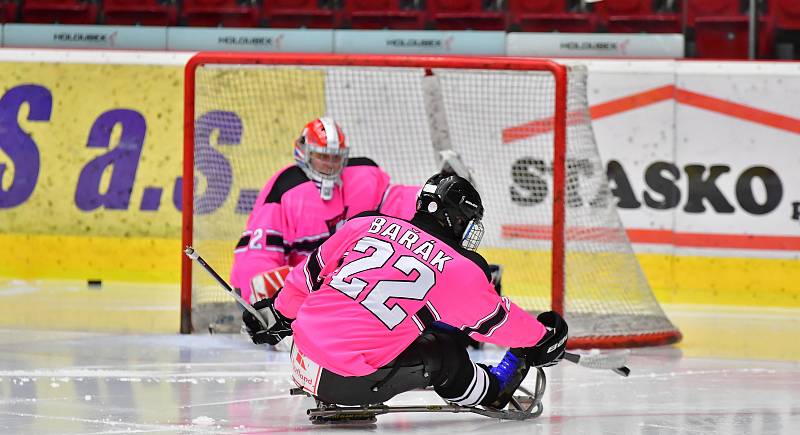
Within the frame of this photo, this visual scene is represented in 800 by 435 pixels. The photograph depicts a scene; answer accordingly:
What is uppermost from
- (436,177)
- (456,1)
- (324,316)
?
(456,1)

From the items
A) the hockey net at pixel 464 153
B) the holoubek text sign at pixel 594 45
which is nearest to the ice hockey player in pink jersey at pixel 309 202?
the hockey net at pixel 464 153

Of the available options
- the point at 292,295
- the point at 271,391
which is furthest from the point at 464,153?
the point at 292,295

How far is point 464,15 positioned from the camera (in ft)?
32.1

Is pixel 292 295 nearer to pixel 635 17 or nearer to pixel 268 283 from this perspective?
pixel 268 283

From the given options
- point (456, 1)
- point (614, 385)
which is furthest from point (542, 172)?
point (614, 385)

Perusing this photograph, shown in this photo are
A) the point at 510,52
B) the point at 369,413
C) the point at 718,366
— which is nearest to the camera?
the point at 369,413

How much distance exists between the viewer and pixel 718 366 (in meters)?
6.19

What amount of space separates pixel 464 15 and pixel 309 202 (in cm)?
365

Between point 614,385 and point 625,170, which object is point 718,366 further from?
point 625,170

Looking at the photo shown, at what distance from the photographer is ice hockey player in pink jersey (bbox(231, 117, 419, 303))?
6418 millimetres

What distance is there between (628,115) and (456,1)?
6.48 feet

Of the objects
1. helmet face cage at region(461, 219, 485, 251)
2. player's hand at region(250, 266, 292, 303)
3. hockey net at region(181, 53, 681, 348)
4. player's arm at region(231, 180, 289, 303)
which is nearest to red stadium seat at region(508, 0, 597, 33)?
hockey net at region(181, 53, 681, 348)

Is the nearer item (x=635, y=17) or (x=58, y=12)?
(x=635, y=17)

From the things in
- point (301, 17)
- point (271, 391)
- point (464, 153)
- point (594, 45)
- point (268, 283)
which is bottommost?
point (271, 391)
